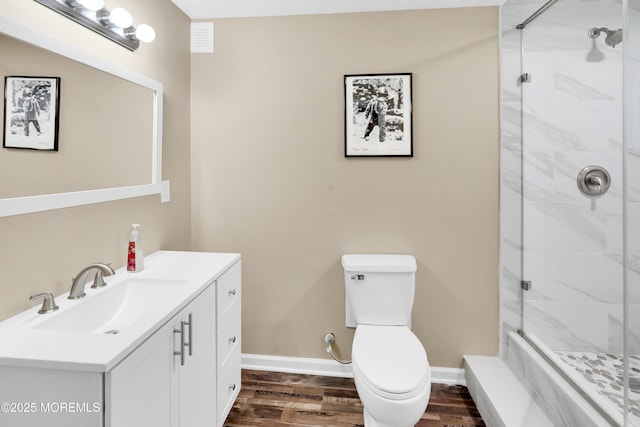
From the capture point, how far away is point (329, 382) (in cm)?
228

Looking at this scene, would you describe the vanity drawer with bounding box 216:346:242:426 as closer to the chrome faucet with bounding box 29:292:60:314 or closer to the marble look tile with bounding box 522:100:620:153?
the chrome faucet with bounding box 29:292:60:314

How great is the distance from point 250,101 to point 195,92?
1.28 ft

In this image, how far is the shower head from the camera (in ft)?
6.04

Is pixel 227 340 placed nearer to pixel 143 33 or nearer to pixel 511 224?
pixel 143 33

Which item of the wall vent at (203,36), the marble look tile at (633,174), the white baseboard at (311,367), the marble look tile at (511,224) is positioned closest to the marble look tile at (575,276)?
the marble look tile at (511,224)

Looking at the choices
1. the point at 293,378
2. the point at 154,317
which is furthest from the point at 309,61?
the point at 293,378

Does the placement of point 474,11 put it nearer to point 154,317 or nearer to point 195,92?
point 195,92

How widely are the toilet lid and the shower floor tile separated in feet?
2.62

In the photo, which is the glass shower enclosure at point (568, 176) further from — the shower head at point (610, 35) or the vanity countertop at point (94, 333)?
→ the vanity countertop at point (94, 333)

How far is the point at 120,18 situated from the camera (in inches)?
62.3

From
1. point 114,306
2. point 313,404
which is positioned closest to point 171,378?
point 114,306

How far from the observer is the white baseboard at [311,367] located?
90.3 inches

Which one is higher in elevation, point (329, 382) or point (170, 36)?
point (170, 36)

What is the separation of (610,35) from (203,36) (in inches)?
92.8
